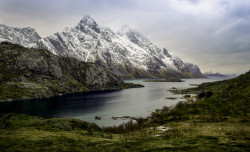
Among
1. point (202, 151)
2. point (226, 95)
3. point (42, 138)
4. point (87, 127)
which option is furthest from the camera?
point (226, 95)

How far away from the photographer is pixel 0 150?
99.8 feet

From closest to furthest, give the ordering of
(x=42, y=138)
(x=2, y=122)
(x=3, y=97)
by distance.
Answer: (x=42, y=138) → (x=2, y=122) → (x=3, y=97)

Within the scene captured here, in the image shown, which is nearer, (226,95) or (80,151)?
(80,151)

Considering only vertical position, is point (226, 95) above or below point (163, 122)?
above

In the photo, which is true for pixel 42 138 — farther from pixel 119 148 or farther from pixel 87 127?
pixel 87 127

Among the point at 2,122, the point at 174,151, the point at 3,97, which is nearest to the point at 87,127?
the point at 2,122

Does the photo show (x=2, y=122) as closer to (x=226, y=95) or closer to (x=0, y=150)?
(x=0, y=150)

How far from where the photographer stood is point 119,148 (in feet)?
113

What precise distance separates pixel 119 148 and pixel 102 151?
3594 millimetres

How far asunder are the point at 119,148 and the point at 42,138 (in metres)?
19.6

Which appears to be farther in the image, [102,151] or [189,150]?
[102,151]

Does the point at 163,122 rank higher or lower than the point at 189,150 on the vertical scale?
lower

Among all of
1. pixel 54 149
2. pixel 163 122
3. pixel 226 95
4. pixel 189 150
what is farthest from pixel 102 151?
pixel 226 95

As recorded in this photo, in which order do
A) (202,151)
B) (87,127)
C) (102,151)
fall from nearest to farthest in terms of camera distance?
(202,151), (102,151), (87,127)
